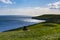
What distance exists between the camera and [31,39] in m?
31.6

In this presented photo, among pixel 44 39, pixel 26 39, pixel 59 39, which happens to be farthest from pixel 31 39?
pixel 59 39

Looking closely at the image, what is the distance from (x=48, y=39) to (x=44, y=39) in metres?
0.72

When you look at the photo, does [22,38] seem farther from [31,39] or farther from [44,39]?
[44,39]

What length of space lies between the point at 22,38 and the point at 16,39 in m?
1.78

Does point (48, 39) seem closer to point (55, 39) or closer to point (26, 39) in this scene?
point (55, 39)

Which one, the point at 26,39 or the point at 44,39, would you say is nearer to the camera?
the point at 44,39

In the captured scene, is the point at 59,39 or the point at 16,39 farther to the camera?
the point at 16,39

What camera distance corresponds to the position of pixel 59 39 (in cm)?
2923

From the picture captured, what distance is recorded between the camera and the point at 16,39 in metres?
31.7

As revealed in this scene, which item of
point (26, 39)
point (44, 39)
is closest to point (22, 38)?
point (26, 39)

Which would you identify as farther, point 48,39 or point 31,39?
point 31,39

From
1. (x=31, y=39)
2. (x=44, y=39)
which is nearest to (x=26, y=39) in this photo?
(x=31, y=39)

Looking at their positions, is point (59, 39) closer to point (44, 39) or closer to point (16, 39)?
point (44, 39)

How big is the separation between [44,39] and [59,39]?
2.47 metres
